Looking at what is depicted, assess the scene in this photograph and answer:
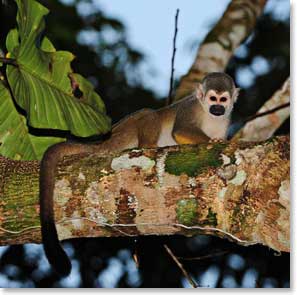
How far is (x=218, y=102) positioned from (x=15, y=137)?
139 centimetres

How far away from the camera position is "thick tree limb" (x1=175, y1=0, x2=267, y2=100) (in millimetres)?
5188

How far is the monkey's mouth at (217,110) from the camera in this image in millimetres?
4453

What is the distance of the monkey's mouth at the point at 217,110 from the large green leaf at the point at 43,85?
33.5 inches

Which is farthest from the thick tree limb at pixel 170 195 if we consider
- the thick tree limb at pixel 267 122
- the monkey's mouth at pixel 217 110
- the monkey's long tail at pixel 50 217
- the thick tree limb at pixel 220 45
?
the thick tree limb at pixel 220 45

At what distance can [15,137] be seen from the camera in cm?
401

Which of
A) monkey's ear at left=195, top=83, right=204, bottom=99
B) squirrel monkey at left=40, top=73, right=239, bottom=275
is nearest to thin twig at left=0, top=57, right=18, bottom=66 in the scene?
squirrel monkey at left=40, top=73, right=239, bottom=275

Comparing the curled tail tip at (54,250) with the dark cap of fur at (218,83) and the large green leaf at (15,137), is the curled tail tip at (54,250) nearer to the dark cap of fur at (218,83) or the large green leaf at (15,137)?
the large green leaf at (15,137)

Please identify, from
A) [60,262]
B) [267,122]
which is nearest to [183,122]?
[267,122]

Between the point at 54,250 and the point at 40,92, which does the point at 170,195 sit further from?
the point at 40,92

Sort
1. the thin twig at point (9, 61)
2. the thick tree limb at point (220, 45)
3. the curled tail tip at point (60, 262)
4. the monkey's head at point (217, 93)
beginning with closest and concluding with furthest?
the curled tail tip at point (60, 262)
the thin twig at point (9, 61)
the monkey's head at point (217, 93)
the thick tree limb at point (220, 45)

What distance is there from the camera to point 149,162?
3.07 m

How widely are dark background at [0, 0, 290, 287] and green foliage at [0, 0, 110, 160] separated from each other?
585 mm

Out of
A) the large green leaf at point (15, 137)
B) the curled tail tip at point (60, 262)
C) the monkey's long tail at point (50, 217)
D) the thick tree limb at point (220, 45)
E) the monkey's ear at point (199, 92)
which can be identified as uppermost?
the thick tree limb at point (220, 45)

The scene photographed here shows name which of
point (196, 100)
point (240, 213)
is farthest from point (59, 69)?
point (240, 213)
